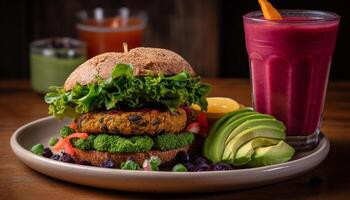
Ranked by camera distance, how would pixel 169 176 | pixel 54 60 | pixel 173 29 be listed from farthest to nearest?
pixel 173 29 → pixel 54 60 → pixel 169 176

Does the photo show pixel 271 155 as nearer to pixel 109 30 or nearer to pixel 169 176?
pixel 169 176

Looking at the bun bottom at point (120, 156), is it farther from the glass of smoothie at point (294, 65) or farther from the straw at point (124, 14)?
the straw at point (124, 14)

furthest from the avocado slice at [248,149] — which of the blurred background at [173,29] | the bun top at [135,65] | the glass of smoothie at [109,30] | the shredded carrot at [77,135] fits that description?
the blurred background at [173,29]

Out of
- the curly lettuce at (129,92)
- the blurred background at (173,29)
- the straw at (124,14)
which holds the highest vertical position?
the curly lettuce at (129,92)

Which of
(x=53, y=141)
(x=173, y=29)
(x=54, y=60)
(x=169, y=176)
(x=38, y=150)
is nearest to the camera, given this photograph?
(x=169, y=176)

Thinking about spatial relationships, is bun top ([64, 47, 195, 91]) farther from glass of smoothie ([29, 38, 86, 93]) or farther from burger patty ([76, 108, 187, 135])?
glass of smoothie ([29, 38, 86, 93])

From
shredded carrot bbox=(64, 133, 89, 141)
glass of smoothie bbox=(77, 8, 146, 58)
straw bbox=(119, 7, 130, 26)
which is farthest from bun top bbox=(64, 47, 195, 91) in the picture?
straw bbox=(119, 7, 130, 26)

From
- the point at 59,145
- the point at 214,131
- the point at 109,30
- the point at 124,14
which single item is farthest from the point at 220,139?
the point at 124,14
